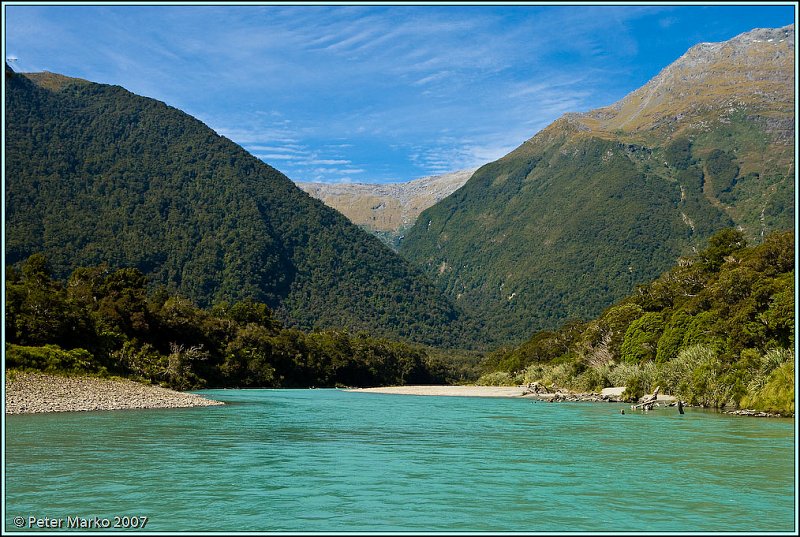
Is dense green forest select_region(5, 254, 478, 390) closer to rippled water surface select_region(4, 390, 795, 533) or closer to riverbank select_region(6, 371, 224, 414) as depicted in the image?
riverbank select_region(6, 371, 224, 414)

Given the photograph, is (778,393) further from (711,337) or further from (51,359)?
(51,359)

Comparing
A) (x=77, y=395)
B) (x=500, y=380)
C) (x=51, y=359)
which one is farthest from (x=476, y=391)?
(x=77, y=395)

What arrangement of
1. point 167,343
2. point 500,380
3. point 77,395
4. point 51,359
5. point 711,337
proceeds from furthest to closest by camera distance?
point 500,380, point 167,343, point 711,337, point 51,359, point 77,395

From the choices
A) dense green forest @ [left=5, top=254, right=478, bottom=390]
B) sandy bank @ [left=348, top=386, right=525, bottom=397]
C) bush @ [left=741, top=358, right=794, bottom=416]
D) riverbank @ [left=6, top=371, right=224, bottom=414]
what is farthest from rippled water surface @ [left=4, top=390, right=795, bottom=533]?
sandy bank @ [left=348, top=386, right=525, bottom=397]

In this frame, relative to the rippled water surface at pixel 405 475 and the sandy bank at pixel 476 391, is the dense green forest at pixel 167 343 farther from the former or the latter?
the sandy bank at pixel 476 391

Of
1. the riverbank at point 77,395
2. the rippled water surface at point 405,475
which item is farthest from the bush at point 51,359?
the rippled water surface at point 405,475

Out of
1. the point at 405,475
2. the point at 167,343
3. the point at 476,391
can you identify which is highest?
the point at 405,475

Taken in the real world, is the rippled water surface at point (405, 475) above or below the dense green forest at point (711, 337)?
below
